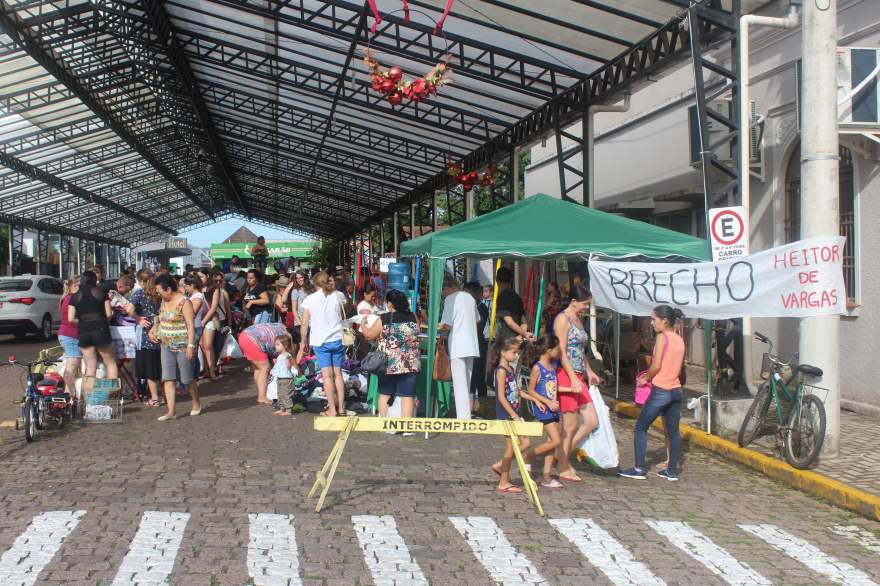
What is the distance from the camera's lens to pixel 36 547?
559 centimetres

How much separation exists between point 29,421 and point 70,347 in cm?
242

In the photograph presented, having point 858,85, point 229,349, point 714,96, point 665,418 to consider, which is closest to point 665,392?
point 665,418

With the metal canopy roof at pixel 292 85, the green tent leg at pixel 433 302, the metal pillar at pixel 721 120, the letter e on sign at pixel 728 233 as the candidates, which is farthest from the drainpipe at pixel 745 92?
the green tent leg at pixel 433 302

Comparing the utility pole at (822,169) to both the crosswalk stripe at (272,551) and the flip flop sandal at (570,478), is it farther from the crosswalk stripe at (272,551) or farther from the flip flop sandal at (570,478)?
the crosswalk stripe at (272,551)

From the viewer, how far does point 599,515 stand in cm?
676

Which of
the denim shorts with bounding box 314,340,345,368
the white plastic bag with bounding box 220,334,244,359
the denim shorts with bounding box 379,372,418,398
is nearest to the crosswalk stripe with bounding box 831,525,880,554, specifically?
the denim shorts with bounding box 379,372,418,398

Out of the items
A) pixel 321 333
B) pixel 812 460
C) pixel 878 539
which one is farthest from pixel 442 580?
pixel 321 333

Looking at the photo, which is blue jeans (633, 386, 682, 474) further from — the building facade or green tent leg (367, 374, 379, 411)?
green tent leg (367, 374, 379, 411)

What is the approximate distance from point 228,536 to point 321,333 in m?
4.76

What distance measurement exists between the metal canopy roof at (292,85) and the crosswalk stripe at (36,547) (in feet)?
30.5

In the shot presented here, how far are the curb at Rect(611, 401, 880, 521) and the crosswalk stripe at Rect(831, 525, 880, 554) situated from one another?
340mm

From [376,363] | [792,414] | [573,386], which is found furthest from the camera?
[376,363]

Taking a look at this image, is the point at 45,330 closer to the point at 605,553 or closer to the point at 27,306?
the point at 27,306

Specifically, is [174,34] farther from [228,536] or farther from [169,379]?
[228,536]
